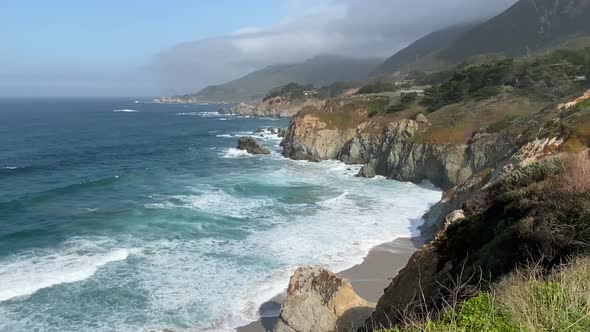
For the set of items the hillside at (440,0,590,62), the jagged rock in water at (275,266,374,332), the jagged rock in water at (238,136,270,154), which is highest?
the hillside at (440,0,590,62)

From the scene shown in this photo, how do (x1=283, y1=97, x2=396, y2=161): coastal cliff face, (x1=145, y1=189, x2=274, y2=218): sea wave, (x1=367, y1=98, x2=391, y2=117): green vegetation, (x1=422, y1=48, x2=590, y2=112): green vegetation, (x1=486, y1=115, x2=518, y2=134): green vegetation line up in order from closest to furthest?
1. (x1=145, y1=189, x2=274, y2=218): sea wave
2. (x1=486, y1=115, x2=518, y2=134): green vegetation
3. (x1=422, y1=48, x2=590, y2=112): green vegetation
4. (x1=283, y1=97, x2=396, y2=161): coastal cliff face
5. (x1=367, y1=98, x2=391, y2=117): green vegetation

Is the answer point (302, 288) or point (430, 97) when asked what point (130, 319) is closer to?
point (302, 288)

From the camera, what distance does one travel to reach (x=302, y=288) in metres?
17.5

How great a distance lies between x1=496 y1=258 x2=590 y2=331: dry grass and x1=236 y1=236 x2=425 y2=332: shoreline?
45.5ft

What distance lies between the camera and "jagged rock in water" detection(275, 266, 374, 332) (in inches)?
652

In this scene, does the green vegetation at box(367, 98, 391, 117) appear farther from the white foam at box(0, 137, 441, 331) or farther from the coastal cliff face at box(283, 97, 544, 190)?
the white foam at box(0, 137, 441, 331)

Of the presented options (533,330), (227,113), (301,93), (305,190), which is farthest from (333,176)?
(227,113)

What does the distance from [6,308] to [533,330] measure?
73.0 feet

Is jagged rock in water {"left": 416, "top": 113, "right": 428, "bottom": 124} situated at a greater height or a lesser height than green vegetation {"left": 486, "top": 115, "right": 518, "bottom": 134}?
greater

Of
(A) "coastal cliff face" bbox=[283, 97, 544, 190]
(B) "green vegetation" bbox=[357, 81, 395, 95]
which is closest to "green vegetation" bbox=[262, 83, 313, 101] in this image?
(B) "green vegetation" bbox=[357, 81, 395, 95]

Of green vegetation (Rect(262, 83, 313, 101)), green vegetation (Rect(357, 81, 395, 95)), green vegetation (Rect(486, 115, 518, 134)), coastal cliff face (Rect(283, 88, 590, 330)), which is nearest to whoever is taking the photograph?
coastal cliff face (Rect(283, 88, 590, 330))

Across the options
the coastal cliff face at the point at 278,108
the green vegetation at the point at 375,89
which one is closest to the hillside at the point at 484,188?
the green vegetation at the point at 375,89

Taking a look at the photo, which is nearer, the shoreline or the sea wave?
the shoreline

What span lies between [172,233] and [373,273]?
14.2 meters
